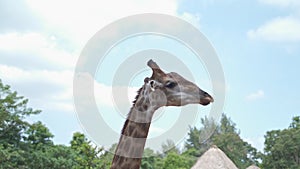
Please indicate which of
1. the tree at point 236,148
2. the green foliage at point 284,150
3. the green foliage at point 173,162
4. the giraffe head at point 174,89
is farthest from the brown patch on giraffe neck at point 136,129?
the tree at point 236,148

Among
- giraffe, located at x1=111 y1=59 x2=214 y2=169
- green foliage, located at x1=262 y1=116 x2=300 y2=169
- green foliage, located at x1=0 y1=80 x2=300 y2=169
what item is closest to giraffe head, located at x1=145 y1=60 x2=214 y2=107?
giraffe, located at x1=111 y1=59 x2=214 y2=169

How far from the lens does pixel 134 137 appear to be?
10.1ft

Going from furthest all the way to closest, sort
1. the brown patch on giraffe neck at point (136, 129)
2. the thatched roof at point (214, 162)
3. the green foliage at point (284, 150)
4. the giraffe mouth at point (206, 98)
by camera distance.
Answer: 1. the green foliage at point (284, 150)
2. the thatched roof at point (214, 162)
3. the brown patch on giraffe neck at point (136, 129)
4. the giraffe mouth at point (206, 98)

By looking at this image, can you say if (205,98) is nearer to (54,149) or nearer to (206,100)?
(206,100)

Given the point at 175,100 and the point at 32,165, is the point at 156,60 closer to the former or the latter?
the point at 175,100

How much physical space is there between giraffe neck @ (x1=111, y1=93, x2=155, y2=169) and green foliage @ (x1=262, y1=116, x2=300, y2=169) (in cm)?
2000

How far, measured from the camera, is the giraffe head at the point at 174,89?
2.99 meters

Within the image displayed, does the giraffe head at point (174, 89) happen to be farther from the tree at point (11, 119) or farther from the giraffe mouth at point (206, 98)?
the tree at point (11, 119)

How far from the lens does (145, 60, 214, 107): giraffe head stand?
2.99 metres

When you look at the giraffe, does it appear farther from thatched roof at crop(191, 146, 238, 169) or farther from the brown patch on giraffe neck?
thatched roof at crop(191, 146, 238, 169)

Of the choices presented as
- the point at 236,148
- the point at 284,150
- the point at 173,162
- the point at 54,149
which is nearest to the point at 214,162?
the point at 54,149

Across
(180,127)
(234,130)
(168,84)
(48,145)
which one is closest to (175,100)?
(168,84)

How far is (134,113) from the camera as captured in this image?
10.3ft

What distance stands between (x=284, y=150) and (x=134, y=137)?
20445 millimetres
